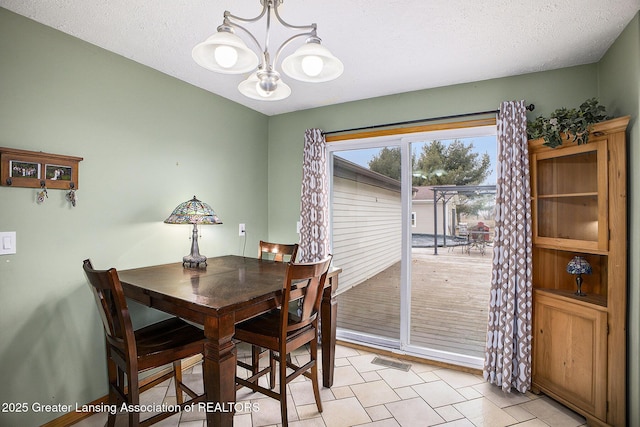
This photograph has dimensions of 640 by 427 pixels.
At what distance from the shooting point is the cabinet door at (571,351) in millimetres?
1926

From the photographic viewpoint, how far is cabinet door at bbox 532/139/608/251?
1939 mm

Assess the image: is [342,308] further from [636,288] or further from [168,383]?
[636,288]

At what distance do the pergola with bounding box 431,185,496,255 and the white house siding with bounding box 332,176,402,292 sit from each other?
44 cm

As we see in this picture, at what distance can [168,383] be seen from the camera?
2.46 m

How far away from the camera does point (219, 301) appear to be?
1.56 m

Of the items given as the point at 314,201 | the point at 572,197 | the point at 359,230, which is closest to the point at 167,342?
the point at 314,201

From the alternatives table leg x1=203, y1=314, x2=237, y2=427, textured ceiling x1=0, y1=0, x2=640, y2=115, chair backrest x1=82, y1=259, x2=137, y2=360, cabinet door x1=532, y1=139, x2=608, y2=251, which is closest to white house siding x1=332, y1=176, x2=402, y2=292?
textured ceiling x1=0, y1=0, x2=640, y2=115

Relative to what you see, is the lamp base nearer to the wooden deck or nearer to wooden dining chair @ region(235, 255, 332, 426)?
wooden dining chair @ region(235, 255, 332, 426)

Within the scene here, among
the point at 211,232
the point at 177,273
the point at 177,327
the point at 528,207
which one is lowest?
the point at 177,327

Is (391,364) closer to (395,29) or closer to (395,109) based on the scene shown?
(395,109)

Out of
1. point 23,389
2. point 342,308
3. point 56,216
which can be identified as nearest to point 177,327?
point 23,389

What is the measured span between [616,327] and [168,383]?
3132mm

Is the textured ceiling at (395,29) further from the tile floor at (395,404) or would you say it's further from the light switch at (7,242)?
the tile floor at (395,404)

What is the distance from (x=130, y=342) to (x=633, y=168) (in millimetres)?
2959
